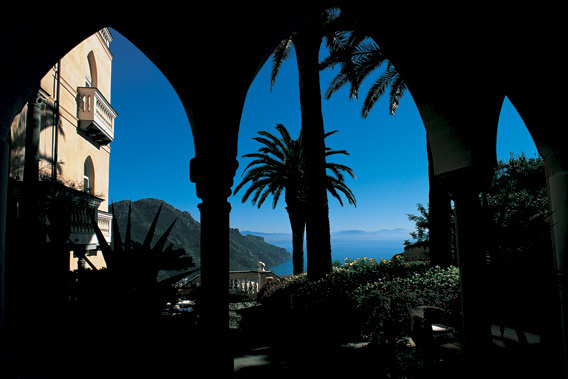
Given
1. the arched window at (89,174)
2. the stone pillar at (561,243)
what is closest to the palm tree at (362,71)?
the stone pillar at (561,243)

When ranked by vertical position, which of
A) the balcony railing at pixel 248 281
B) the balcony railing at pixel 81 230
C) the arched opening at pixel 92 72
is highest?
the arched opening at pixel 92 72

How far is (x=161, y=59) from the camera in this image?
135 inches

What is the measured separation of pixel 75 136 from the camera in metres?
13.4

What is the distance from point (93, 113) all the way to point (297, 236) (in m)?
10.7

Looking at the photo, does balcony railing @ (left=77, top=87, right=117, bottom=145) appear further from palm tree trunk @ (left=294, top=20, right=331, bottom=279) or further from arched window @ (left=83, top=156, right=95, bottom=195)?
palm tree trunk @ (left=294, top=20, right=331, bottom=279)

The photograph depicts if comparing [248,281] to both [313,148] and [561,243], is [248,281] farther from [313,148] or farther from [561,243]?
[561,243]

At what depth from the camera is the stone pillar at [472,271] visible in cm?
313

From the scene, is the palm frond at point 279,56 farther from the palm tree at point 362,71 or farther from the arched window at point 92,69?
the arched window at point 92,69

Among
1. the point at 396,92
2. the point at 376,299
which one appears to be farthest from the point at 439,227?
the point at 396,92

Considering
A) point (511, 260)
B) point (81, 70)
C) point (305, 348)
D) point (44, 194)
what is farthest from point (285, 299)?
point (81, 70)

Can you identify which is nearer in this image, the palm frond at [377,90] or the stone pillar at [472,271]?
the stone pillar at [472,271]

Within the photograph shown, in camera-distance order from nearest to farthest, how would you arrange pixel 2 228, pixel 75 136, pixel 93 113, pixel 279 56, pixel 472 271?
1. pixel 2 228
2. pixel 472 271
3. pixel 75 136
4. pixel 93 113
5. pixel 279 56

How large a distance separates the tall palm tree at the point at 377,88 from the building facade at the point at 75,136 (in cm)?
913

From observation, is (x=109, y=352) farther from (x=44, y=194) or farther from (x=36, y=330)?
(x=44, y=194)
